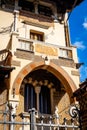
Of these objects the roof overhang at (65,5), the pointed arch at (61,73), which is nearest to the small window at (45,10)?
the roof overhang at (65,5)

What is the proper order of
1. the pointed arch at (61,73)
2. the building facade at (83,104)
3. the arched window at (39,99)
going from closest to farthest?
the building facade at (83,104) < the pointed arch at (61,73) < the arched window at (39,99)

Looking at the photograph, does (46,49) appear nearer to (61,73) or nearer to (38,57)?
(38,57)

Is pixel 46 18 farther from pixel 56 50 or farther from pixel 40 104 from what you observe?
pixel 40 104

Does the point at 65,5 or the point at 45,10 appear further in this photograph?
the point at 65,5

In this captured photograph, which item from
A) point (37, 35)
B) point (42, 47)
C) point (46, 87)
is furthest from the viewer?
point (37, 35)

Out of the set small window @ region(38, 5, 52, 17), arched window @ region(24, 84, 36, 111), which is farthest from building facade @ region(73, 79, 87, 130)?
small window @ region(38, 5, 52, 17)

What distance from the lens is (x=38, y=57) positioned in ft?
42.4

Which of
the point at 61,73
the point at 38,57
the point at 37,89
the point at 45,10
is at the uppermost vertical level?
the point at 45,10

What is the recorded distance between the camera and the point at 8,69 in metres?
11.3

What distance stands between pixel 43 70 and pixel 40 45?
1.85m

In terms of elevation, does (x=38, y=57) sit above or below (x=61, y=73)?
above

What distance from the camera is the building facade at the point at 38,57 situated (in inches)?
487

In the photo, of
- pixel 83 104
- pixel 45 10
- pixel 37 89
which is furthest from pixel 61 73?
pixel 83 104

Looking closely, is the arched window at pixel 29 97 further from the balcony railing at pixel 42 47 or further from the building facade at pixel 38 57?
the balcony railing at pixel 42 47
